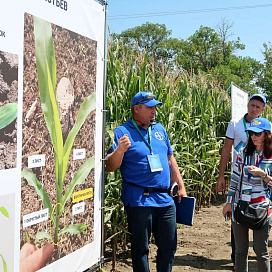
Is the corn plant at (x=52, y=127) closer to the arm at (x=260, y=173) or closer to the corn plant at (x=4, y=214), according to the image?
the corn plant at (x=4, y=214)

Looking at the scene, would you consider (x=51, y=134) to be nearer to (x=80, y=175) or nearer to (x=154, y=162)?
(x=80, y=175)

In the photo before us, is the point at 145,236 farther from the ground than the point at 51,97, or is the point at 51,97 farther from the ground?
the point at 51,97

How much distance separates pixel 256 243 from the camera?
3.80 m

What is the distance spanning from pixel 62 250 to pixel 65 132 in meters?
0.85

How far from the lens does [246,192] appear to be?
3.78m

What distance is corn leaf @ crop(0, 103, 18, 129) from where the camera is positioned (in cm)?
225

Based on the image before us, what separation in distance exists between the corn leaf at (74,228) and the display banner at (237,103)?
3.95 metres

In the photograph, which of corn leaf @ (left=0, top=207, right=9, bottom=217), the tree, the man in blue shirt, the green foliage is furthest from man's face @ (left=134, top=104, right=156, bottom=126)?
the tree

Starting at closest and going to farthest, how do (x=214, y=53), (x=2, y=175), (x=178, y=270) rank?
(x=2, y=175) → (x=178, y=270) → (x=214, y=53)

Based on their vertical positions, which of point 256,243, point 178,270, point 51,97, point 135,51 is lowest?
point 178,270

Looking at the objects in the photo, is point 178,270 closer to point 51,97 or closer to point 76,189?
point 76,189

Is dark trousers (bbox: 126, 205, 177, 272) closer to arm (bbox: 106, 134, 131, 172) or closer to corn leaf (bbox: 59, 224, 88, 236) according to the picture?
arm (bbox: 106, 134, 131, 172)

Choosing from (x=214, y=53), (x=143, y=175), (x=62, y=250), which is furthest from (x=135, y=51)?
(x=214, y=53)

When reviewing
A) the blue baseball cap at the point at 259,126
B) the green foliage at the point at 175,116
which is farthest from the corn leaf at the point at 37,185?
the blue baseball cap at the point at 259,126
